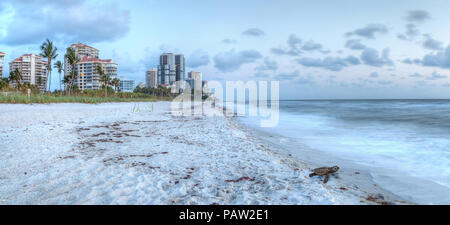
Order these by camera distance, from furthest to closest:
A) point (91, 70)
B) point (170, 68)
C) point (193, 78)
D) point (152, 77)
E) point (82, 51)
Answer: point (170, 68)
point (152, 77)
point (193, 78)
point (82, 51)
point (91, 70)

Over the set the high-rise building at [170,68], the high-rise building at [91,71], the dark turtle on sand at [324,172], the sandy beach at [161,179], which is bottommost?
the dark turtle on sand at [324,172]

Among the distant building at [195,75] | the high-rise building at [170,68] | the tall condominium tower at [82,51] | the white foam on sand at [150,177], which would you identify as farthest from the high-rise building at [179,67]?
the white foam on sand at [150,177]

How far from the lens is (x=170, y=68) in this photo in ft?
553

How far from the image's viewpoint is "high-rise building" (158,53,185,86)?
16611 cm

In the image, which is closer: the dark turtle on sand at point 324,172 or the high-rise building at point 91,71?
the dark turtle on sand at point 324,172

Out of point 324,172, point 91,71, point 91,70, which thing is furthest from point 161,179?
point 91,70

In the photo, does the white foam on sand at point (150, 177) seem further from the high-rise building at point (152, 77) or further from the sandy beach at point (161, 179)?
Answer: the high-rise building at point (152, 77)

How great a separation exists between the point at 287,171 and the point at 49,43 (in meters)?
55.4

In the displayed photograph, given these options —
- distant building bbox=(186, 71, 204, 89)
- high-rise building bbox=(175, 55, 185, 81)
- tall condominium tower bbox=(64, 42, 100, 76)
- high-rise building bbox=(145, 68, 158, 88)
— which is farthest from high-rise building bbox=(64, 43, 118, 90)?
high-rise building bbox=(175, 55, 185, 81)

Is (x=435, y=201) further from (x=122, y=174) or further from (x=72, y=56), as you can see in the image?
(x=72, y=56)

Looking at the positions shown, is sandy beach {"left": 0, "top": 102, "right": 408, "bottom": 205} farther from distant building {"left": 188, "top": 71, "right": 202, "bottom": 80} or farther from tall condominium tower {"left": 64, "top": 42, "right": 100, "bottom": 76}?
tall condominium tower {"left": 64, "top": 42, "right": 100, "bottom": 76}

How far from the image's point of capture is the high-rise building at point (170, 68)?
166 m

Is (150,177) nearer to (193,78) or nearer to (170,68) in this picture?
(193,78)
